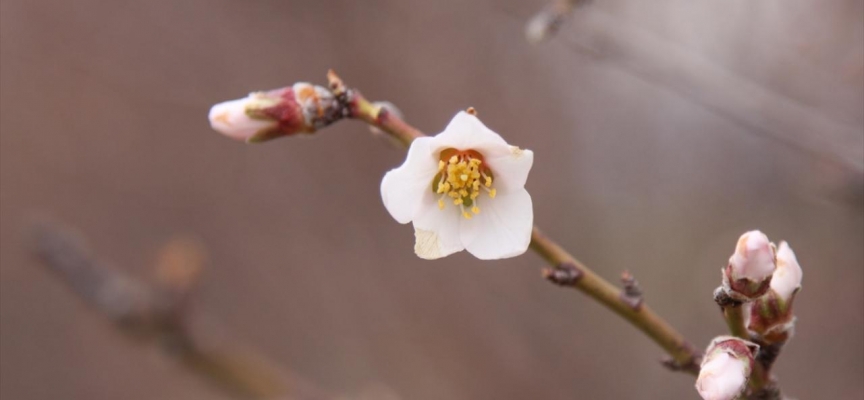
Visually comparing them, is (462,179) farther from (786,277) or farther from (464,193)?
(786,277)

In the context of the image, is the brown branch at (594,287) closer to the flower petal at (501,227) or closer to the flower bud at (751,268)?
the flower petal at (501,227)

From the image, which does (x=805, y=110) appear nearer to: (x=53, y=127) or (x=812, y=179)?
(x=812, y=179)

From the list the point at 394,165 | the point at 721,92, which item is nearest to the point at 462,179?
the point at 721,92

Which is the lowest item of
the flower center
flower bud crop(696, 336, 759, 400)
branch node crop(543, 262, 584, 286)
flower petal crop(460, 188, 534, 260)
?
flower bud crop(696, 336, 759, 400)

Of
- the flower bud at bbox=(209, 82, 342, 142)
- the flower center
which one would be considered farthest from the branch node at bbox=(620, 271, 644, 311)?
the flower bud at bbox=(209, 82, 342, 142)

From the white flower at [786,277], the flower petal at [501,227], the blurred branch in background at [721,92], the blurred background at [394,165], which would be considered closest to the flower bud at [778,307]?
the white flower at [786,277]

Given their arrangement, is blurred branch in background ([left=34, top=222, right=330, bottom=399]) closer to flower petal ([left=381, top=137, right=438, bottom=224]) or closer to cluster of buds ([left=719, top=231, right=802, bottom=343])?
flower petal ([left=381, top=137, right=438, bottom=224])
